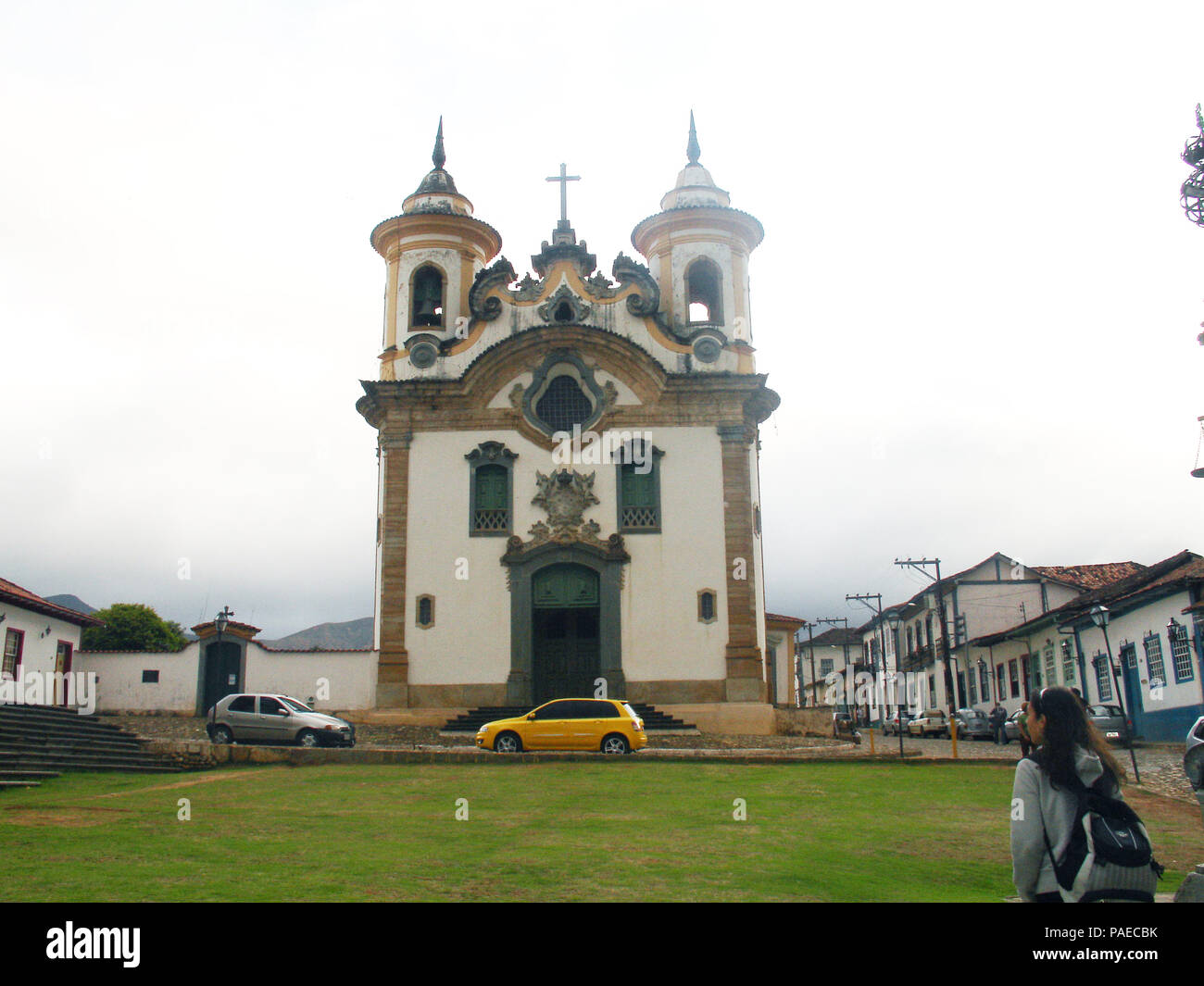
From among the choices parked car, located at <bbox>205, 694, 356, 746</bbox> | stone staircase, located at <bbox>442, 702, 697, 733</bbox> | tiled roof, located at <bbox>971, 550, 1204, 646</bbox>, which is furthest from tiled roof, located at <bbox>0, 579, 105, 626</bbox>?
tiled roof, located at <bbox>971, 550, 1204, 646</bbox>

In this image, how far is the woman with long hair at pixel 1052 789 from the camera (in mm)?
4750

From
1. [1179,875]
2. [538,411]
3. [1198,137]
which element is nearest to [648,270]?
[538,411]

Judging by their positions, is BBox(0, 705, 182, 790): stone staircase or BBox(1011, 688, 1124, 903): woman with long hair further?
BBox(0, 705, 182, 790): stone staircase

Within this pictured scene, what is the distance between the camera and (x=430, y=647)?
28.9 meters

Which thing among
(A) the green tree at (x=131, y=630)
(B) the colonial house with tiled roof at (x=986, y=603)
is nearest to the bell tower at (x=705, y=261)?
(B) the colonial house with tiled roof at (x=986, y=603)

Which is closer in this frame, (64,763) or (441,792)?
(441,792)

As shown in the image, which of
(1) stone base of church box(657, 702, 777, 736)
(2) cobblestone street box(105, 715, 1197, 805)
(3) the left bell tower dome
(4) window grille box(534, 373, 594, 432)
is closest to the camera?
(2) cobblestone street box(105, 715, 1197, 805)

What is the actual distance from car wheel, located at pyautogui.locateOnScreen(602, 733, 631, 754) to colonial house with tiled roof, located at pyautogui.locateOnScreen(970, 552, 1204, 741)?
10684 millimetres

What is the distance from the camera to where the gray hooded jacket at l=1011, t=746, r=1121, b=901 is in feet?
15.6

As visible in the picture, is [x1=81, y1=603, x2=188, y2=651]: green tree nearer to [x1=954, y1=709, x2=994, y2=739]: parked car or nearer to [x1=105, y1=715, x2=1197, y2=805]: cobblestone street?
[x1=105, y1=715, x2=1197, y2=805]: cobblestone street

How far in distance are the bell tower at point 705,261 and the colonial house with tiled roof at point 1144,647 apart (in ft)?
42.3
